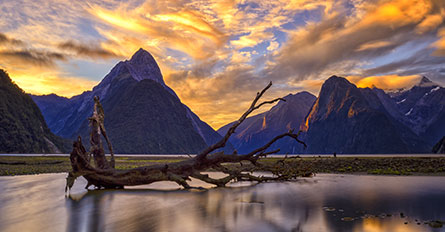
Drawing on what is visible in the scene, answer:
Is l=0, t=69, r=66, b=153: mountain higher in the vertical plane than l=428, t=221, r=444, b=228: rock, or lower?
higher

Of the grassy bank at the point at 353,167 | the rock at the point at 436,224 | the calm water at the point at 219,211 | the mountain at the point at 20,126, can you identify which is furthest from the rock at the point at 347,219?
the mountain at the point at 20,126

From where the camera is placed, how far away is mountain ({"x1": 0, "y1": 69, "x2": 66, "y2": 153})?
115938 mm

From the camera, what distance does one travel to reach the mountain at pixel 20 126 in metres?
116

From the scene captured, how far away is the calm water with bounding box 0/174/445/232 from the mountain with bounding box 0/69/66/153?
11786 cm

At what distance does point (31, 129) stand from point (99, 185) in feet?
433

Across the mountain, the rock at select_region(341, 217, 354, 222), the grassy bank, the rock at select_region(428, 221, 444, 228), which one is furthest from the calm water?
the mountain

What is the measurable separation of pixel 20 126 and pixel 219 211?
135738 millimetres

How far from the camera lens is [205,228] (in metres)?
9.23

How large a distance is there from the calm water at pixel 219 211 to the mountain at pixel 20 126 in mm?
117859

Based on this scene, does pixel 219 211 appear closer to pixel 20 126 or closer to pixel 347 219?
pixel 347 219

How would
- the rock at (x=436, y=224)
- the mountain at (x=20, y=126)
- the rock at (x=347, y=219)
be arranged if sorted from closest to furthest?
the rock at (x=436, y=224)
the rock at (x=347, y=219)
the mountain at (x=20, y=126)

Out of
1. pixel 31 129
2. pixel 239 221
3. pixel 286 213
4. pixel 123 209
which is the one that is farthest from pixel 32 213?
pixel 31 129

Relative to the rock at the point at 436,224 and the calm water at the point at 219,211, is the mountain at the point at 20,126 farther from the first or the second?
the rock at the point at 436,224

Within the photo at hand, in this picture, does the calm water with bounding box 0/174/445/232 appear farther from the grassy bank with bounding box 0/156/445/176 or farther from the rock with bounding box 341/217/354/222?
the grassy bank with bounding box 0/156/445/176
